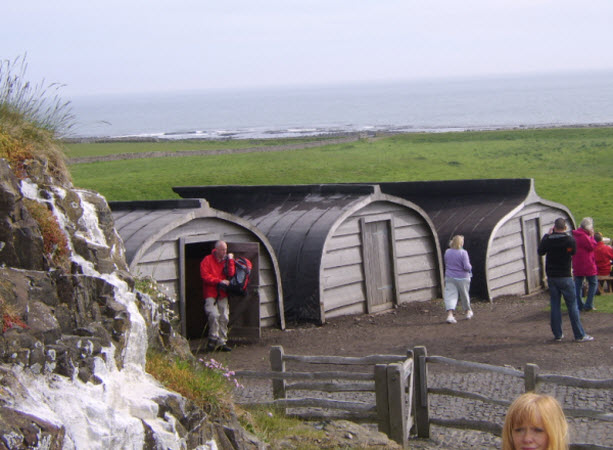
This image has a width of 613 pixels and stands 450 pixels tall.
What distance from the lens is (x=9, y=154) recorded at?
21.6 ft

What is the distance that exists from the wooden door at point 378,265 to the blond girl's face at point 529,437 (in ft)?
45.1

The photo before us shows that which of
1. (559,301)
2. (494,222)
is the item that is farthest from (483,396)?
(494,222)

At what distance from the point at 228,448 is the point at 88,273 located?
5.54 ft

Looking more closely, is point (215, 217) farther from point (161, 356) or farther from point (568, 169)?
point (568, 169)

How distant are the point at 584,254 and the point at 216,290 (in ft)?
21.8

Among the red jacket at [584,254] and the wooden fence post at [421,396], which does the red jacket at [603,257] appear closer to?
the red jacket at [584,254]

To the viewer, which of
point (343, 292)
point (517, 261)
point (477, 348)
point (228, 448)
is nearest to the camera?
point (228, 448)

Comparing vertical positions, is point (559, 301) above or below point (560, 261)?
below

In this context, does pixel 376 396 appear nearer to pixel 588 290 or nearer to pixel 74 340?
pixel 74 340

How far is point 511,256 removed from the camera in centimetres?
2006

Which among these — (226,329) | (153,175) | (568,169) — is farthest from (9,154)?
(568,169)

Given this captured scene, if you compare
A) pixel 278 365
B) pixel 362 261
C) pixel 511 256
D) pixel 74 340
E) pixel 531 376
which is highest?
pixel 74 340

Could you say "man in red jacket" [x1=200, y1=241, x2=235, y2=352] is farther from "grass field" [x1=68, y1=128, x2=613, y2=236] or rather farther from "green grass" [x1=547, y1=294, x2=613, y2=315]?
"grass field" [x1=68, y1=128, x2=613, y2=236]

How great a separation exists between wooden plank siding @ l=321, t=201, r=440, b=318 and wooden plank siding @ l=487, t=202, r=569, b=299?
148 cm
